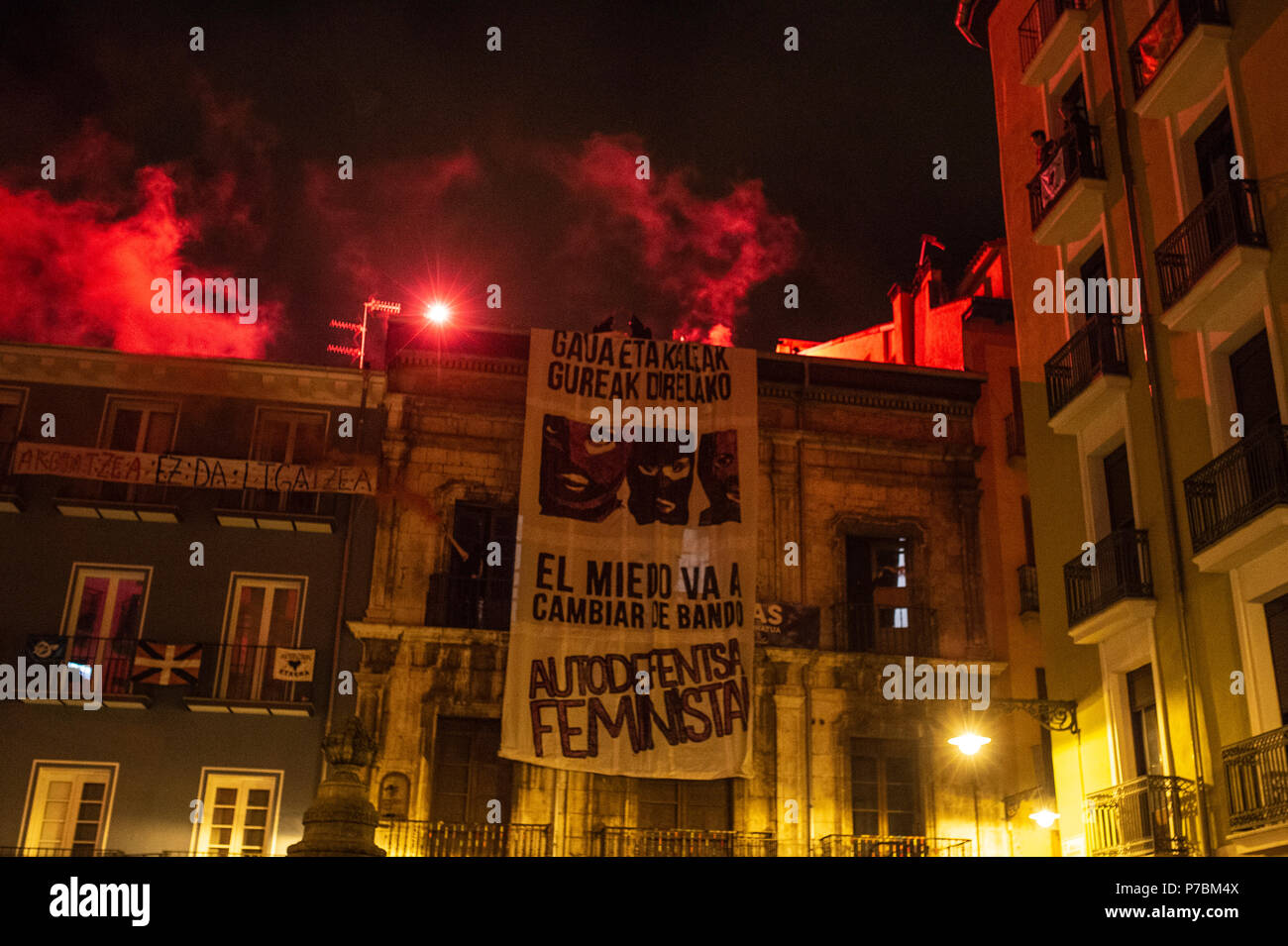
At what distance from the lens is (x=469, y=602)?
21750mm

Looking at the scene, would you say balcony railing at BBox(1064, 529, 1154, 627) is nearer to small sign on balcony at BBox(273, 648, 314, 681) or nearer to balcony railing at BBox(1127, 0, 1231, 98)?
balcony railing at BBox(1127, 0, 1231, 98)

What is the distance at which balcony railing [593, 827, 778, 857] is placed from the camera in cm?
2039

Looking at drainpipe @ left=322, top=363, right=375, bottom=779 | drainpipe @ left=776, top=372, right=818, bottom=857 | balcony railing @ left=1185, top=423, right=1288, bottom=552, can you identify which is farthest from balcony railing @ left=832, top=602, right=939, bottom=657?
drainpipe @ left=322, top=363, right=375, bottom=779

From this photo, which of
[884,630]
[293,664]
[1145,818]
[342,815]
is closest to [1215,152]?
[1145,818]

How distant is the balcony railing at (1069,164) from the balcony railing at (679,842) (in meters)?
10.5

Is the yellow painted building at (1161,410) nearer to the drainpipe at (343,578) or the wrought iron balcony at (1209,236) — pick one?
the wrought iron balcony at (1209,236)

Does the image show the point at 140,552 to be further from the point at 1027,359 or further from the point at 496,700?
the point at 1027,359

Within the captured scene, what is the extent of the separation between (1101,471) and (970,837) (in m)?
7.55

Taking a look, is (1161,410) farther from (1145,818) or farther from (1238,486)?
(1145,818)

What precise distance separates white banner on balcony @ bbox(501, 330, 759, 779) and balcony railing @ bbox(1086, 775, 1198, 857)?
21.4 feet

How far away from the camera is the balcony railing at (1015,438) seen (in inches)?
950

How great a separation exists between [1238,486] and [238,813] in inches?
607

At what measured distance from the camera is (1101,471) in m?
17.3
